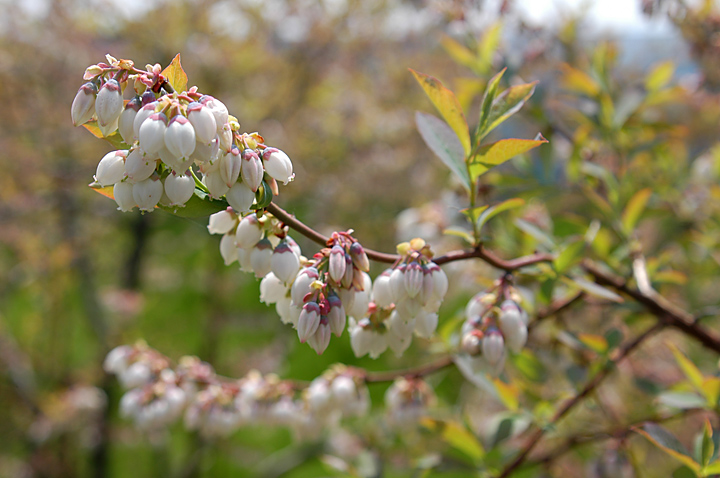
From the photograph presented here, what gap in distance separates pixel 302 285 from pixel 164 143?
0.70ft

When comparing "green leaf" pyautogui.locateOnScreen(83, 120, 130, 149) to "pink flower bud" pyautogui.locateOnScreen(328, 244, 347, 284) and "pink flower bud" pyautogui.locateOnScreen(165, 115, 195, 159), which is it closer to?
"pink flower bud" pyautogui.locateOnScreen(165, 115, 195, 159)

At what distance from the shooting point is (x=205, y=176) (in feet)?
1.77

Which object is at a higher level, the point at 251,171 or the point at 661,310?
the point at 251,171

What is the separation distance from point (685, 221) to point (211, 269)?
3149mm

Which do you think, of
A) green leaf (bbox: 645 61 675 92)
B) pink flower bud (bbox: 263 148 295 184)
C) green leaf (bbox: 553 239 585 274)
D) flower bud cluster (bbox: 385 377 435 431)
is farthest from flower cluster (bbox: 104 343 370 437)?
green leaf (bbox: 645 61 675 92)

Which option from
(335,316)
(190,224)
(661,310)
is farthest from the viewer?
(190,224)

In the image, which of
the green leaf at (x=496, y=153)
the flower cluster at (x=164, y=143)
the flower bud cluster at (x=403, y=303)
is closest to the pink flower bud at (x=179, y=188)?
the flower cluster at (x=164, y=143)

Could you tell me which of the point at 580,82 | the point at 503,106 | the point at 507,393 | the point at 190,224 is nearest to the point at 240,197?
the point at 503,106

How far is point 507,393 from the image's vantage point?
972mm

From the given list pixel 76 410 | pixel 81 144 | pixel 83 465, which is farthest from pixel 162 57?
pixel 83 465

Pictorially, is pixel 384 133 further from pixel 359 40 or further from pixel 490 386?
pixel 490 386

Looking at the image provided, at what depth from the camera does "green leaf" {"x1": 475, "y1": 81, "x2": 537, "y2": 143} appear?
664 millimetres

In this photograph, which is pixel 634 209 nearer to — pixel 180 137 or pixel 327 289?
pixel 327 289

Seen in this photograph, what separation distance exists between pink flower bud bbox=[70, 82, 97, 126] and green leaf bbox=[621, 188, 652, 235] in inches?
40.4
